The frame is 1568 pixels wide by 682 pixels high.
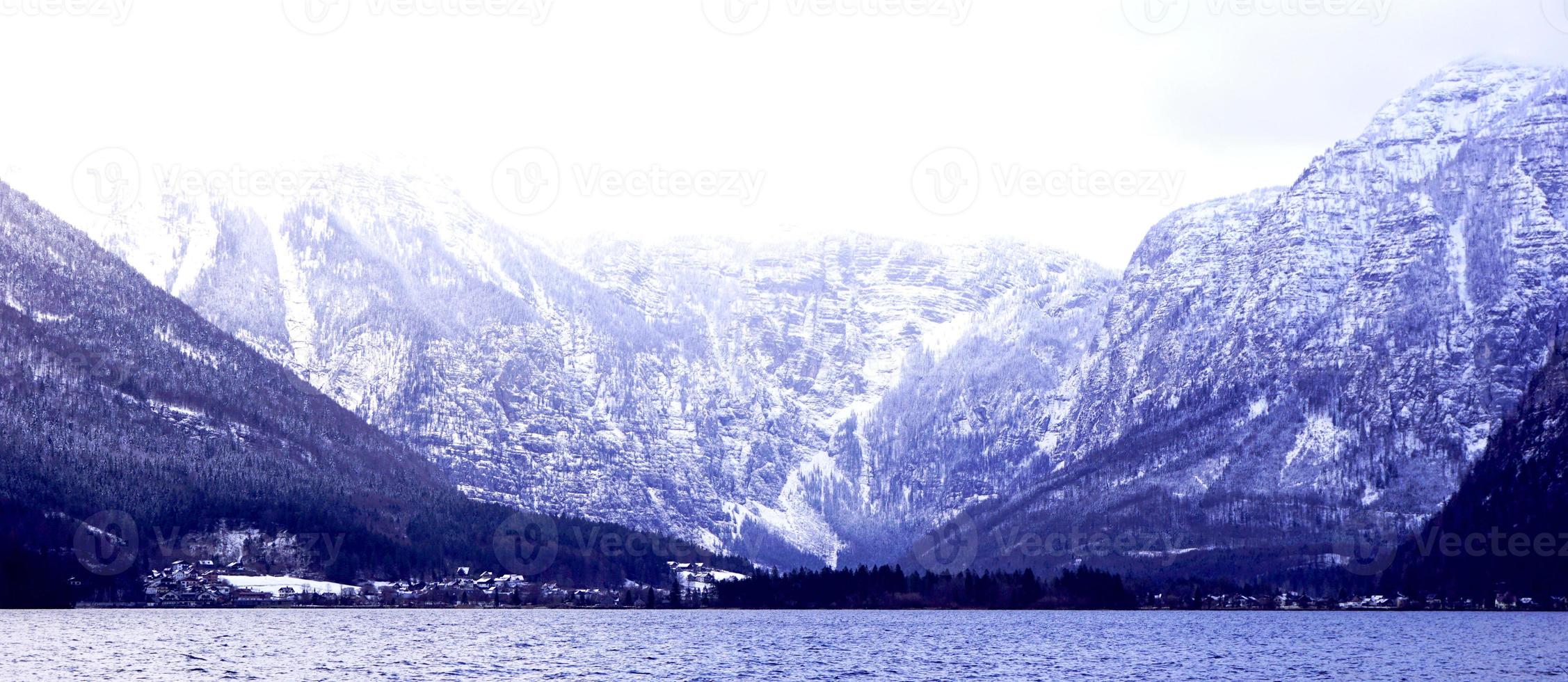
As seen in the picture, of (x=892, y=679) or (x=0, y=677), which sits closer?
(x=0, y=677)

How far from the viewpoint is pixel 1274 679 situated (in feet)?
627

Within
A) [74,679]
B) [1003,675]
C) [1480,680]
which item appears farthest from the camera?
[1003,675]

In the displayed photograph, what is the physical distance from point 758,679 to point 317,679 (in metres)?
44.7

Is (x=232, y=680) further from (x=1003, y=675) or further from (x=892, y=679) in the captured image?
(x=1003, y=675)

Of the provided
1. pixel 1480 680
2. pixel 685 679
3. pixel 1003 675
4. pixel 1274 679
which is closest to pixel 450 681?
pixel 685 679

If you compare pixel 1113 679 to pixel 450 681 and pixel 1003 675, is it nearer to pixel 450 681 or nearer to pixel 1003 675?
pixel 1003 675

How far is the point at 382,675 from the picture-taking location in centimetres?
18788

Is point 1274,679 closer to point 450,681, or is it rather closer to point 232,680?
point 450,681

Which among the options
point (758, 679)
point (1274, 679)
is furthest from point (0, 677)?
point (1274, 679)

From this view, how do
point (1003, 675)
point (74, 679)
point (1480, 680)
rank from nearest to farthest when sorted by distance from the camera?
point (74, 679) → point (1480, 680) → point (1003, 675)

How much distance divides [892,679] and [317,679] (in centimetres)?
5899

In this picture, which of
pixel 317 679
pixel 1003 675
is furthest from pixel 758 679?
pixel 317 679

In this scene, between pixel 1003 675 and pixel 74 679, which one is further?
pixel 1003 675

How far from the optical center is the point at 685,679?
18838 cm
